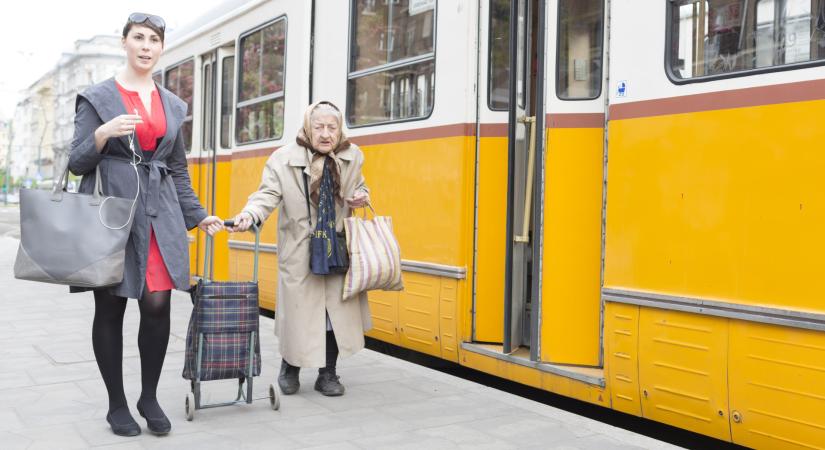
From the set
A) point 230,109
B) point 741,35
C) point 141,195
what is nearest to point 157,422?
point 141,195

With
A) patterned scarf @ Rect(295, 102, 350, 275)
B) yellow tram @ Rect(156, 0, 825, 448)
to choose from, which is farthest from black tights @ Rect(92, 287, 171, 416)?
yellow tram @ Rect(156, 0, 825, 448)

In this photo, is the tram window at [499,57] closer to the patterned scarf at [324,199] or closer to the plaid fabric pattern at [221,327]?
the patterned scarf at [324,199]

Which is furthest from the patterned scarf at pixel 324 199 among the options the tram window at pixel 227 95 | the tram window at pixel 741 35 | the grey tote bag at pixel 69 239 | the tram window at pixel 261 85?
the tram window at pixel 227 95

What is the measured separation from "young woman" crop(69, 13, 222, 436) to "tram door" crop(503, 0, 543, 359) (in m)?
1.88

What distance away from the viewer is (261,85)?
7953mm

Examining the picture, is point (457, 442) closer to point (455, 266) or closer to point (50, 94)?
point (455, 266)

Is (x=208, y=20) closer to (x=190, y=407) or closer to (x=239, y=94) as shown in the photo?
(x=239, y=94)

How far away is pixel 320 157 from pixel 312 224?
1.24 ft

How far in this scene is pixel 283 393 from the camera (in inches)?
196

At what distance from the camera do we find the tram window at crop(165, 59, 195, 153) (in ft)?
32.8

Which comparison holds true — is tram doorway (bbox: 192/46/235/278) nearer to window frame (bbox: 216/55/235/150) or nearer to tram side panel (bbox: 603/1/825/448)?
window frame (bbox: 216/55/235/150)

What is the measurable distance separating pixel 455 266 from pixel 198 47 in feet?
18.6

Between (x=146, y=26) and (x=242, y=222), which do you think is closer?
(x=146, y=26)

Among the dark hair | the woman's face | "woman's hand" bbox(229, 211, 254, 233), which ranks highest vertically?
the dark hair
